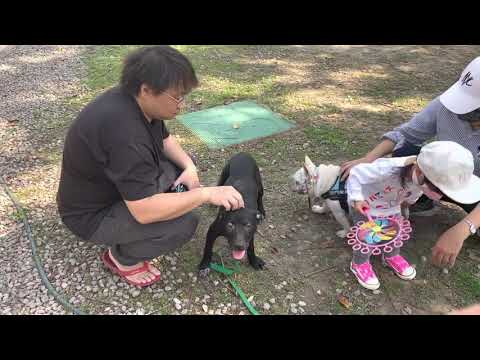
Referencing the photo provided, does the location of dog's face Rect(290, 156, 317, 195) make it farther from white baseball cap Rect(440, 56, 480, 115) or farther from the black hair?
the black hair

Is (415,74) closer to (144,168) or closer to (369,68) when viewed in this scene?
(369,68)

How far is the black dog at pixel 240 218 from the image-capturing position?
8.57 ft

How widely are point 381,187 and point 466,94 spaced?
90cm

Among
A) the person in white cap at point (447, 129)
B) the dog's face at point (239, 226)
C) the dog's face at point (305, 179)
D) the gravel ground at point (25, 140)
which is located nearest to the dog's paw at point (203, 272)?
the dog's face at point (239, 226)

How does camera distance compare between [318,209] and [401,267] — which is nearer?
[401,267]

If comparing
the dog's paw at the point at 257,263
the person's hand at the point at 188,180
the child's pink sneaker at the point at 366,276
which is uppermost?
the person's hand at the point at 188,180

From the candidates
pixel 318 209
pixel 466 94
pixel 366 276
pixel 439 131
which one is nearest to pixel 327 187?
pixel 318 209

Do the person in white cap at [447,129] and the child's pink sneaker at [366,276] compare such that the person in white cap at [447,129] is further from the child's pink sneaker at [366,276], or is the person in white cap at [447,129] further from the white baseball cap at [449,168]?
the child's pink sneaker at [366,276]

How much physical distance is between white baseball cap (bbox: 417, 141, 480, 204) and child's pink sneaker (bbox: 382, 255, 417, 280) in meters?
0.83

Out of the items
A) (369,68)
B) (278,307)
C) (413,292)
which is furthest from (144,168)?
(369,68)

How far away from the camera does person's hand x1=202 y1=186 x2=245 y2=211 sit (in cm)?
254

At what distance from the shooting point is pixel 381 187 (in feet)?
9.52

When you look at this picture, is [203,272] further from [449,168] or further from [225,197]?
[449,168]

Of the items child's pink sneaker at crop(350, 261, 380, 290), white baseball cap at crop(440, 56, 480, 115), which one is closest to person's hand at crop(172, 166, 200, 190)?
child's pink sneaker at crop(350, 261, 380, 290)
